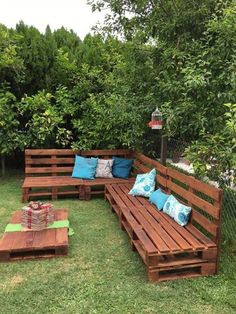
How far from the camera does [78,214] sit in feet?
15.9

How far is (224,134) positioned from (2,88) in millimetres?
5209

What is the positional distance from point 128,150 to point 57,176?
59.3 inches

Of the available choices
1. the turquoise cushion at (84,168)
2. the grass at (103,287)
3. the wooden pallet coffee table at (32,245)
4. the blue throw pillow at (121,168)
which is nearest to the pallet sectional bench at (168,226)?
the grass at (103,287)

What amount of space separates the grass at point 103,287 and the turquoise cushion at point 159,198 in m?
0.65

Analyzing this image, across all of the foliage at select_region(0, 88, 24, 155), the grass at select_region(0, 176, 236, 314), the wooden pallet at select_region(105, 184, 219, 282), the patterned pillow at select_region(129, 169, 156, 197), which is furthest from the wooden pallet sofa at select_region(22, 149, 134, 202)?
the wooden pallet at select_region(105, 184, 219, 282)

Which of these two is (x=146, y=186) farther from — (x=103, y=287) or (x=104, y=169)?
(x=103, y=287)

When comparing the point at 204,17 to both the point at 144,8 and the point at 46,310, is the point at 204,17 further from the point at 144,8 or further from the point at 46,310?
the point at 46,310

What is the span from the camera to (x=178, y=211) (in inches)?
142

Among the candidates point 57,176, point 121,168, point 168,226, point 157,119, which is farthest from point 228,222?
point 57,176

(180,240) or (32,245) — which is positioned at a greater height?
(180,240)

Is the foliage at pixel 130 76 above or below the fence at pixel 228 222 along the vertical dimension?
above

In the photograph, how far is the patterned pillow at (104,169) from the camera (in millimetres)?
6023

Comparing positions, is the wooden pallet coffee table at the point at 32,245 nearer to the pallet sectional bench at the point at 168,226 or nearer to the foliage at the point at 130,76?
the pallet sectional bench at the point at 168,226

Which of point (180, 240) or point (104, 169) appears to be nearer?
point (180, 240)
